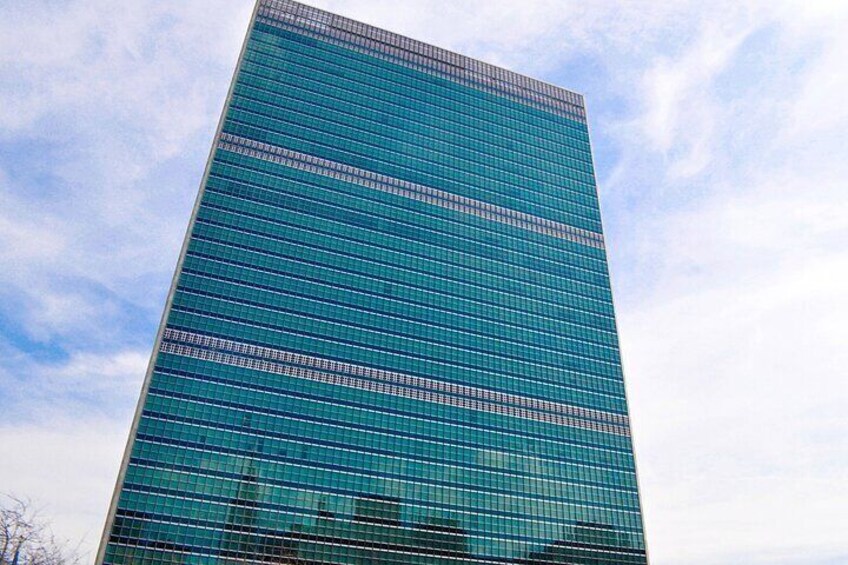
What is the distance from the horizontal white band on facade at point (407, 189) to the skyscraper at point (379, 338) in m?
0.49

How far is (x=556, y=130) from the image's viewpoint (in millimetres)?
148125

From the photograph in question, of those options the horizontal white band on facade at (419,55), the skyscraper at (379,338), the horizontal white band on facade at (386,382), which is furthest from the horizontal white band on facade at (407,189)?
the horizontal white band on facade at (386,382)

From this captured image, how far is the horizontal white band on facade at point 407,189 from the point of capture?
11219cm

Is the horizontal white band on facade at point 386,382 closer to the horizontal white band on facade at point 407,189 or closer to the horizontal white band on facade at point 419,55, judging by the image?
the horizontal white band on facade at point 407,189

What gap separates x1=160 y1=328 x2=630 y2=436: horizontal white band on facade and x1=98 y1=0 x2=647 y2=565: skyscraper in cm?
34

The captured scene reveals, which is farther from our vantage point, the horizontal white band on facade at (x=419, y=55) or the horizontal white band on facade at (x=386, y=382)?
the horizontal white band on facade at (x=419, y=55)

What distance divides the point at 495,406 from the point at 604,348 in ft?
96.2

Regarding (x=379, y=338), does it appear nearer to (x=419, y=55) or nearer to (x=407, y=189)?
(x=407, y=189)

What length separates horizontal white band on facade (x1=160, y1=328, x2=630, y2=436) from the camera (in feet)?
306

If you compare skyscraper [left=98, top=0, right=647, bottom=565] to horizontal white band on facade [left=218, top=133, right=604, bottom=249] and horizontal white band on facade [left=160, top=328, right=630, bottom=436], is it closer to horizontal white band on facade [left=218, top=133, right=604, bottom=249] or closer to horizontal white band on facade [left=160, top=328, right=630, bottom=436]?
horizontal white band on facade [left=160, top=328, right=630, bottom=436]

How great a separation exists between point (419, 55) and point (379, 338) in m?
70.2

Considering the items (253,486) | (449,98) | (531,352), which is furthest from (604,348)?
(253,486)

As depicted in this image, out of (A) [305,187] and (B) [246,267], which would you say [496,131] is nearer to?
(A) [305,187]

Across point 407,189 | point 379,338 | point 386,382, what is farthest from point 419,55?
point 386,382
